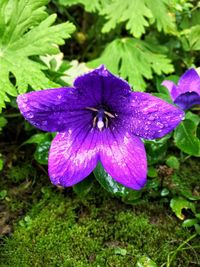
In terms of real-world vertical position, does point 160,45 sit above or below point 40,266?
above

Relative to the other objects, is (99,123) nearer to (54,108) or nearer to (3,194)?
(54,108)

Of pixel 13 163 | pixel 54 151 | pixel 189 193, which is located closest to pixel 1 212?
pixel 13 163

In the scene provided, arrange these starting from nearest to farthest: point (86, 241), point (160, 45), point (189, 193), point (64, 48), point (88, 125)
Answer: point (88, 125)
point (86, 241)
point (189, 193)
point (160, 45)
point (64, 48)

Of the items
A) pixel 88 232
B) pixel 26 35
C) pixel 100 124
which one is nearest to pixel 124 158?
pixel 100 124

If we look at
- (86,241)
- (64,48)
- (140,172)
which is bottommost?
(86,241)

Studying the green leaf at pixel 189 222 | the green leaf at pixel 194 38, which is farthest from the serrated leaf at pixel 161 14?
the green leaf at pixel 189 222

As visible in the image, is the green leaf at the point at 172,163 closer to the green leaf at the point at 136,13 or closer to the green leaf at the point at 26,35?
the green leaf at the point at 26,35

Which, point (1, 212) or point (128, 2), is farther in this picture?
point (128, 2)

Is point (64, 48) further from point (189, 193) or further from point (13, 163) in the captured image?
point (189, 193)
